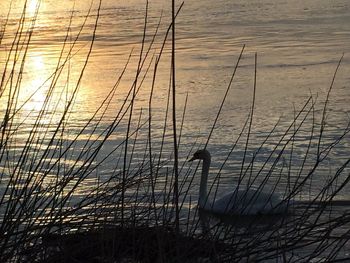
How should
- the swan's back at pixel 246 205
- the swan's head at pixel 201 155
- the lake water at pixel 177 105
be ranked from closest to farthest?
the swan's back at pixel 246 205, the lake water at pixel 177 105, the swan's head at pixel 201 155

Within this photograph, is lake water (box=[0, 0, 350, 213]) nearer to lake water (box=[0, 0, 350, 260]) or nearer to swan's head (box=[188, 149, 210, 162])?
lake water (box=[0, 0, 350, 260])

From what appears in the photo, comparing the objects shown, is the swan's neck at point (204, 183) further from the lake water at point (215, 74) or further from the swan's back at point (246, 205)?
the lake water at point (215, 74)

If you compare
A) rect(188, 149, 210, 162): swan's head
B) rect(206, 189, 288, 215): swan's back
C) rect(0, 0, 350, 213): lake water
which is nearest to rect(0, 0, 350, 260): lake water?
rect(0, 0, 350, 213): lake water

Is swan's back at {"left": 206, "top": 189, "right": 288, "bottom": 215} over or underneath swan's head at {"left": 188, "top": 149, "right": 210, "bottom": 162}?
over

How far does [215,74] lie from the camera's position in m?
13.4

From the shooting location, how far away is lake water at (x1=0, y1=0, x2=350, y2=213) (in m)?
8.92

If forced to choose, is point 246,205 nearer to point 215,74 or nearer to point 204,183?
point 204,183

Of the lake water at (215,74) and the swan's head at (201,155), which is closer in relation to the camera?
the swan's head at (201,155)

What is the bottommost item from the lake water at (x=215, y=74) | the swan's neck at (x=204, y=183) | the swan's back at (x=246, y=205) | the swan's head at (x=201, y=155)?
the lake water at (x=215, y=74)

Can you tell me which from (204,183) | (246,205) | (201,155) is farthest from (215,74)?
(246,205)

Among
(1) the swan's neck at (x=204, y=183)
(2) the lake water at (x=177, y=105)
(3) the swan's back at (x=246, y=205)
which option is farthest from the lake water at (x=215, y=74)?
(1) the swan's neck at (x=204, y=183)

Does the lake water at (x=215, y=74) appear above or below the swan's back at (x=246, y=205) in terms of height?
below

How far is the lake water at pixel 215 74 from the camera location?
892 cm

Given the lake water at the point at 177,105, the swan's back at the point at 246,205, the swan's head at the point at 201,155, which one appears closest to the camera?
the swan's back at the point at 246,205
